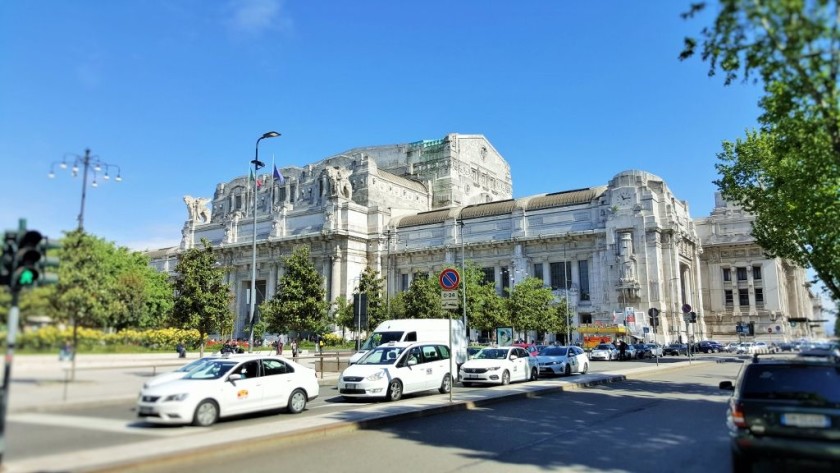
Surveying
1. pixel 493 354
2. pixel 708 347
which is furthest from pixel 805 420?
pixel 708 347

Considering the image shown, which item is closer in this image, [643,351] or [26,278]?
[26,278]

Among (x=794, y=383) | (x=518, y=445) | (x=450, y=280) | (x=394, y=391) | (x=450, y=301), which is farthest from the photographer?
(x=394, y=391)

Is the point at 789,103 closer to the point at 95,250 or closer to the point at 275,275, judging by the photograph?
the point at 95,250

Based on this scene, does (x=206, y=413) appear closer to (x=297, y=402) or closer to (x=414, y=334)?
(x=297, y=402)

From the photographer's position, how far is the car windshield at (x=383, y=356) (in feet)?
58.9

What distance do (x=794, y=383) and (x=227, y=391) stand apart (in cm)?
1045

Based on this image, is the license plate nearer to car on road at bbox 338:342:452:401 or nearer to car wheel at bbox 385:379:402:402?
car on road at bbox 338:342:452:401

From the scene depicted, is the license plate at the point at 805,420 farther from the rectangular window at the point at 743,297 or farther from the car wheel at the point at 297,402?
the rectangular window at the point at 743,297

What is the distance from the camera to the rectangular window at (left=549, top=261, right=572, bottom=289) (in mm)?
69250

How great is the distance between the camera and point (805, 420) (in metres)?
7.34

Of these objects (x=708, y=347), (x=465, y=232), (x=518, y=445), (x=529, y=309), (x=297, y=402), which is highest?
(x=465, y=232)

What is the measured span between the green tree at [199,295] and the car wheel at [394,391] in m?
12.8

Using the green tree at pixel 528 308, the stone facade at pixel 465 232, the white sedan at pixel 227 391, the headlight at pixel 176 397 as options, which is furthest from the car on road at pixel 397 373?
the green tree at pixel 528 308

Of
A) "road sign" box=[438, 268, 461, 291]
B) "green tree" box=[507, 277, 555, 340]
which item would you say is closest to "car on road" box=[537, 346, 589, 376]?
"road sign" box=[438, 268, 461, 291]
